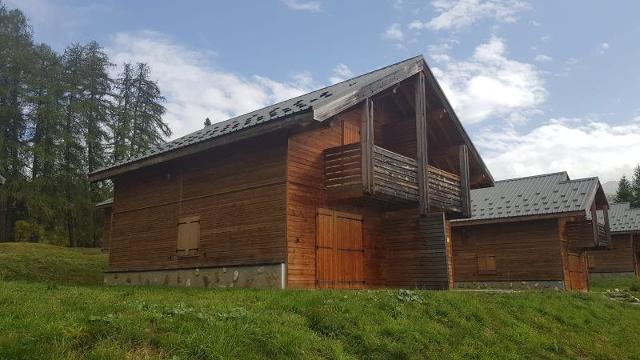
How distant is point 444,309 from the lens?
10688 millimetres

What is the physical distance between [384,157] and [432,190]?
3045 millimetres

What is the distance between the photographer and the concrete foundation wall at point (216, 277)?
14195 mm

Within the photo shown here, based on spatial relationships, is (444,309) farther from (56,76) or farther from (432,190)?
(56,76)

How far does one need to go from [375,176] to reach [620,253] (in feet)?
111

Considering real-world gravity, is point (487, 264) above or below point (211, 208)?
below

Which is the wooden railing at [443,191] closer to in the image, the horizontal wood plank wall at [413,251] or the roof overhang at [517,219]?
the horizontal wood plank wall at [413,251]

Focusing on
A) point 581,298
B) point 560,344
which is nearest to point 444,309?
point 560,344

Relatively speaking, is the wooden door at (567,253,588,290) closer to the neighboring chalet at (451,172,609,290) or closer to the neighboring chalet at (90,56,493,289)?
the neighboring chalet at (451,172,609,290)

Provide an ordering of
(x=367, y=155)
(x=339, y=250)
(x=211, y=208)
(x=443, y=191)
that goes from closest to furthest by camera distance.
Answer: (x=367, y=155) < (x=339, y=250) < (x=211, y=208) < (x=443, y=191)

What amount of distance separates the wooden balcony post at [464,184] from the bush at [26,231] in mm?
28641

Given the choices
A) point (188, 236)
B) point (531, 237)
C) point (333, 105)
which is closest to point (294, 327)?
point (333, 105)

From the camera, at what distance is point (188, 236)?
55.4 ft

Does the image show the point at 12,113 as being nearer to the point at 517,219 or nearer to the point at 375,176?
the point at 375,176

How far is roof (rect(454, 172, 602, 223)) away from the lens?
27.6 meters
